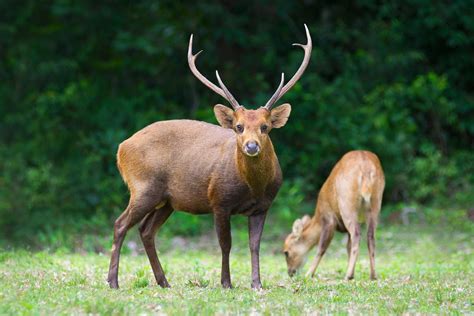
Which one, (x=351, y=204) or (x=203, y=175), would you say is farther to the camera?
(x=351, y=204)

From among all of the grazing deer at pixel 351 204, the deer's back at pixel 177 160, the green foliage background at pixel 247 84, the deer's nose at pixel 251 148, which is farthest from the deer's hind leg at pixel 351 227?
the green foliage background at pixel 247 84

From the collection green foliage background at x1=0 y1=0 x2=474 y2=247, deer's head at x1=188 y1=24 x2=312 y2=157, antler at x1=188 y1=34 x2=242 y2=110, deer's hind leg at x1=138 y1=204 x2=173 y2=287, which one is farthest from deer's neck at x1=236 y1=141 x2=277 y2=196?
green foliage background at x1=0 y1=0 x2=474 y2=247

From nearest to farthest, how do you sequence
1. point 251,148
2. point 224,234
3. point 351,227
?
point 251,148 < point 224,234 < point 351,227

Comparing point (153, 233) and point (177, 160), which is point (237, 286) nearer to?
point (153, 233)

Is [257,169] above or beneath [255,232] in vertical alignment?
above

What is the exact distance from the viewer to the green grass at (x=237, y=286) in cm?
671

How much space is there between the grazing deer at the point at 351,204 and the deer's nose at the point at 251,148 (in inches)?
110

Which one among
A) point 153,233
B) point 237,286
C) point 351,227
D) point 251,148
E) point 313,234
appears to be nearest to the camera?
point 251,148

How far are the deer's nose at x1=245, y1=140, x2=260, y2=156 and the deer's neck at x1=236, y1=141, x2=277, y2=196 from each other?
0.33 meters

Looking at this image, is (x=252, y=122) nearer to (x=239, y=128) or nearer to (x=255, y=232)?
(x=239, y=128)

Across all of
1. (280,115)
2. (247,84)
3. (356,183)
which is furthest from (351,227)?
(247,84)

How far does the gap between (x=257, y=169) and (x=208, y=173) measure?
1.81 feet

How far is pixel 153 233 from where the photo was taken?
8.86 m

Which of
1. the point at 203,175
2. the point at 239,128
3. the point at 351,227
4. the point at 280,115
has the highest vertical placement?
the point at 280,115
